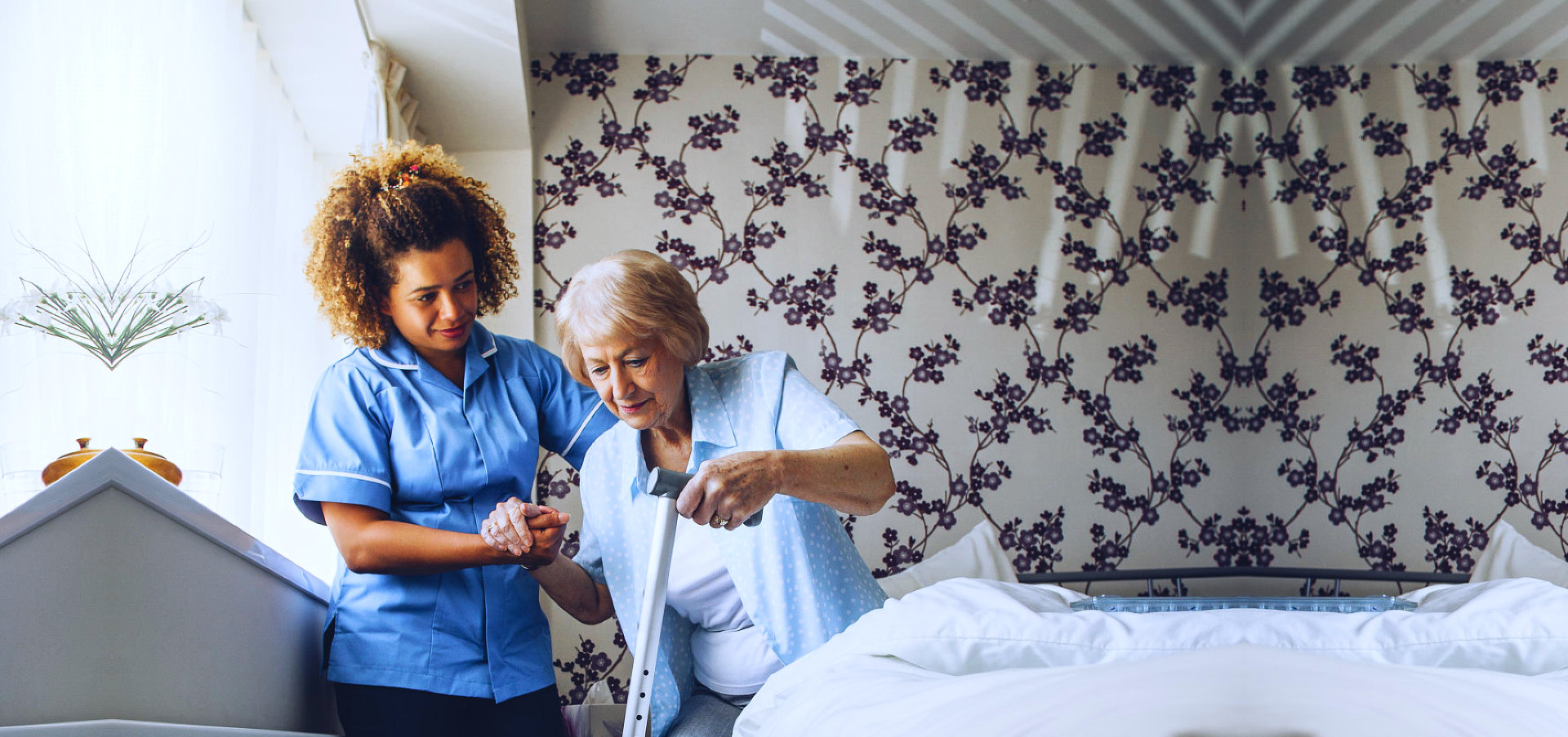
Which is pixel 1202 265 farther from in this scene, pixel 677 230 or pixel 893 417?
pixel 677 230

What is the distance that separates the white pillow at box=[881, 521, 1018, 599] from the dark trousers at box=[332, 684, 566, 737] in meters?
1.23

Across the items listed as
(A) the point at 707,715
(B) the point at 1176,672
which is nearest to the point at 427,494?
(A) the point at 707,715

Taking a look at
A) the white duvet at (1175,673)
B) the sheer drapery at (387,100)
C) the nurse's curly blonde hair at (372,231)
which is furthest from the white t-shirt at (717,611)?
the sheer drapery at (387,100)

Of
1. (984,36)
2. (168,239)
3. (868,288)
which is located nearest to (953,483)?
(868,288)

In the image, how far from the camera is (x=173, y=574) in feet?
3.86

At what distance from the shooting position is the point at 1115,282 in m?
3.29

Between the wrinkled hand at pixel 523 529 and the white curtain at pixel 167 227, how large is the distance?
0.59m

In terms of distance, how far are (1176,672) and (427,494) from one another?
45.9 inches

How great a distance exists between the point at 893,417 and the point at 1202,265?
116cm

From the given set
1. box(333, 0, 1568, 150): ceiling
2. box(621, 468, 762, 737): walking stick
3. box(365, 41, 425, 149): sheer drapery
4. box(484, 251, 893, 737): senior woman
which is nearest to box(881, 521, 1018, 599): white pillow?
box(484, 251, 893, 737): senior woman

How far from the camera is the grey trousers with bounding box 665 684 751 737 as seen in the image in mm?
1449

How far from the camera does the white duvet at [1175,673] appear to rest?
671mm

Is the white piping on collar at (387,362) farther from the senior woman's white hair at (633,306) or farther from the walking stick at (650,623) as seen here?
the walking stick at (650,623)

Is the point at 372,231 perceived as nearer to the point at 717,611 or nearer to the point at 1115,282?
the point at 717,611
